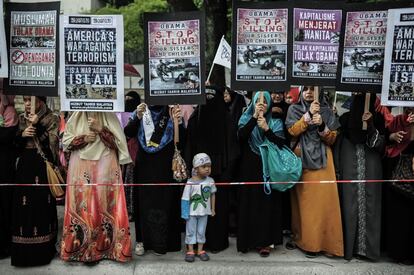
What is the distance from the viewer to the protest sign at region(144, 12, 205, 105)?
4.84m

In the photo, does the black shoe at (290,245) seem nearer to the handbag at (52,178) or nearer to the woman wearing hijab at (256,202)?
the woman wearing hijab at (256,202)

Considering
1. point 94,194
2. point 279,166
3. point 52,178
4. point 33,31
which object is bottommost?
point 94,194

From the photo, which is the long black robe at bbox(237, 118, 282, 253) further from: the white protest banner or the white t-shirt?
the white protest banner

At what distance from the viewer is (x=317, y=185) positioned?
512cm

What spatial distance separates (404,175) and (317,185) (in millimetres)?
877

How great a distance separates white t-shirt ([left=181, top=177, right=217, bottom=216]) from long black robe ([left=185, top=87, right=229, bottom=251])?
0.76ft

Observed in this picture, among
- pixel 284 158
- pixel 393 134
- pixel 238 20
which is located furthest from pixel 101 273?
pixel 393 134

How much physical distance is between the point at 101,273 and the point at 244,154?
196cm

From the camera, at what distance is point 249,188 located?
527 centimetres

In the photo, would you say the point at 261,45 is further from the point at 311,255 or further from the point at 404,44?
the point at 311,255

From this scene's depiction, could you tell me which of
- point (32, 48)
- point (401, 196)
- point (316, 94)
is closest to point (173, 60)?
point (32, 48)

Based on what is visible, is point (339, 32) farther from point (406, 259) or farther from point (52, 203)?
point (52, 203)

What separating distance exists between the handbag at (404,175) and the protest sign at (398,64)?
640 millimetres

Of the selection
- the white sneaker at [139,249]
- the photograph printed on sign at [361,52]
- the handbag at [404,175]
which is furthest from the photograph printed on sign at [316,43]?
the white sneaker at [139,249]
